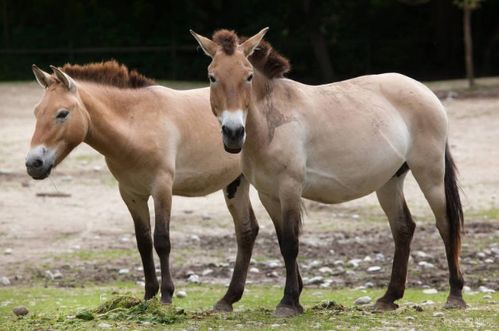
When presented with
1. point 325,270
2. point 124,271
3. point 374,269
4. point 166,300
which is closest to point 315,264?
point 325,270

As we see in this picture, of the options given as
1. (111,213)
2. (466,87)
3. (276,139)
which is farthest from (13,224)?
(466,87)

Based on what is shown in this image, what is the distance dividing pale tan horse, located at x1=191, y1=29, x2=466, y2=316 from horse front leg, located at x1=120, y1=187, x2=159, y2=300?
1.39 metres

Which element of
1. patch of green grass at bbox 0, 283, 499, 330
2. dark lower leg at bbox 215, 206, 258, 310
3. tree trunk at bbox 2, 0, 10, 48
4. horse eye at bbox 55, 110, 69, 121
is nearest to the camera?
patch of green grass at bbox 0, 283, 499, 330

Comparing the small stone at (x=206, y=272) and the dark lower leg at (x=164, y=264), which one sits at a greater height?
the dark lower leg at (x=164, y=264)

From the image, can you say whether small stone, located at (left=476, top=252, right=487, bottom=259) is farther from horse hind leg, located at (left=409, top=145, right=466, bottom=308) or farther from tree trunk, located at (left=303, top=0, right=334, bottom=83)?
tree trunk, located at (left=303, top=0, right=334, bottom=83)

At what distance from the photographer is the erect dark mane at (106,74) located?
8693 millimetres

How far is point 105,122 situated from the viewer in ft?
28.1

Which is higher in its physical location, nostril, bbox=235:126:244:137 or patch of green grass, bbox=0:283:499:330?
nostril, bbox=235:126:244:137

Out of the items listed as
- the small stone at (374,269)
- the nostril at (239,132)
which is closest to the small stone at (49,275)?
the small stone at (374,269)

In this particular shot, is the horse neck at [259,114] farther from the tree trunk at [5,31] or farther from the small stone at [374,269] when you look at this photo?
the tree trunk at [5,31]

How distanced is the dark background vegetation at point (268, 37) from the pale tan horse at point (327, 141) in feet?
71.3

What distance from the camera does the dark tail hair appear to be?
841 cm

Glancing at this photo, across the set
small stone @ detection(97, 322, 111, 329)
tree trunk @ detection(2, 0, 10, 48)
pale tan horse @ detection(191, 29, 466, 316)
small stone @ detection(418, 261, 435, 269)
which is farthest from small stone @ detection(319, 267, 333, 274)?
tree trunk @ detection(2, 0, 10, 48)

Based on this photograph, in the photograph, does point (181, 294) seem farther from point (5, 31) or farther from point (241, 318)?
point (5, 31)
